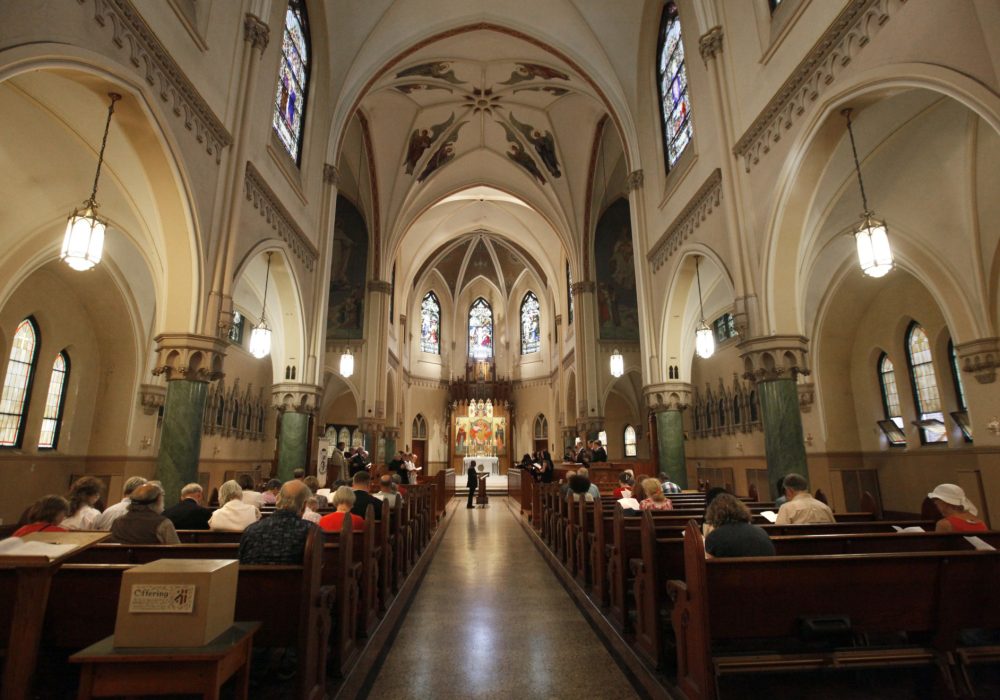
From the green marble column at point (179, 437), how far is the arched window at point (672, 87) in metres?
10.0

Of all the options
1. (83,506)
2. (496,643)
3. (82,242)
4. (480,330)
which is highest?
(480,330)

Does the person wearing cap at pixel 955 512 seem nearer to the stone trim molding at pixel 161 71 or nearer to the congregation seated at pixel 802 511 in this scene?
the congregation seated at pixel 802 511

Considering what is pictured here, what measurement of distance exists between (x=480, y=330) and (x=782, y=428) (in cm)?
2588

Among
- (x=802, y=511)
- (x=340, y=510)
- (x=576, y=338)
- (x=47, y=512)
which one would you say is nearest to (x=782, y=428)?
(x=802, y=511)

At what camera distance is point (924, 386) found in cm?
1209

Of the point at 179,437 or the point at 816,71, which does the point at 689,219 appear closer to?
Answer: the point at 816,71

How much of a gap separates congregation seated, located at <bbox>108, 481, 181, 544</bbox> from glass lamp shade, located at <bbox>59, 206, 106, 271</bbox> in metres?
2.44

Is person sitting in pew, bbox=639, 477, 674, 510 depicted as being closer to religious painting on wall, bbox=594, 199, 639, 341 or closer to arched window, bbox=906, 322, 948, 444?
arched window, bbox=906, 322, 948, 444

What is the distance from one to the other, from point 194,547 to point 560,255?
76.1 feet

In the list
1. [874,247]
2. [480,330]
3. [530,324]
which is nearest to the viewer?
[874,247]

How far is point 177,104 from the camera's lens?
684cm

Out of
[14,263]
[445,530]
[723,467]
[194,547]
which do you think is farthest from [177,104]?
[723,467]

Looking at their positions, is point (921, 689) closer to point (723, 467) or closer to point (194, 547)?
point (194, 547)

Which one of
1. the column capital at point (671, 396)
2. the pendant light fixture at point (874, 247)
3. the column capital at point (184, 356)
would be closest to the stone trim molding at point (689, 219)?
the column capital at point (671, 396)
